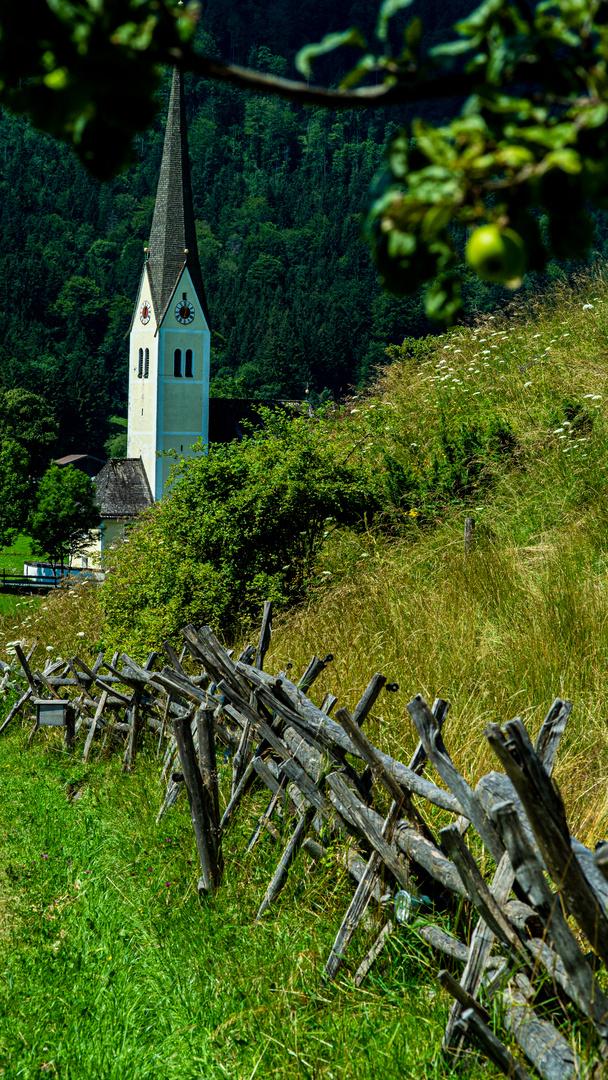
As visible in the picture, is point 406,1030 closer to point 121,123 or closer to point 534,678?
point 534,678

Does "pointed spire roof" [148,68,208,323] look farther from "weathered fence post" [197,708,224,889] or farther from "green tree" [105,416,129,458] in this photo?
"weathered fence post" [197,708,224,889]

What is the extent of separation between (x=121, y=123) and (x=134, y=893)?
4.67 m

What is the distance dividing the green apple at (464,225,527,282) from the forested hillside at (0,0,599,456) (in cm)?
6781

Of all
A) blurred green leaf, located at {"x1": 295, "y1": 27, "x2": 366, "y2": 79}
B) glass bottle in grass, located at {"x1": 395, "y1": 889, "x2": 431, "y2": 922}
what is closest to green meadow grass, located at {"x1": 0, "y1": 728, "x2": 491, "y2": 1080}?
glass bottle in grass, located at {"x1": 395, "y1": 889, "x2": 431, "y2": 922}

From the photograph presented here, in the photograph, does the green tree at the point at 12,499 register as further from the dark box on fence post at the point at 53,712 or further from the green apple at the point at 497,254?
the green apple at the point at 497,254

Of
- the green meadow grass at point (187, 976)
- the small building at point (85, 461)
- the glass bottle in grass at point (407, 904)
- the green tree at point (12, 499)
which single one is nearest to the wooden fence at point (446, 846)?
the glass bottle in grass at point (407, 904)

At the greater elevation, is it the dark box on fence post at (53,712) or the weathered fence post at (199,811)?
the weathered fence post at (199,811)

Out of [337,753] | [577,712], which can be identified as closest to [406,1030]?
[337,753]

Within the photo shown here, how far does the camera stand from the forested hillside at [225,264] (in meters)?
101

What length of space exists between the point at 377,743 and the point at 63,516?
1937 inches

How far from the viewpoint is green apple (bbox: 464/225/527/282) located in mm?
1003

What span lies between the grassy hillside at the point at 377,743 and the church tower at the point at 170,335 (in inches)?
2032

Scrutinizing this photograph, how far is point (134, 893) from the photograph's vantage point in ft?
17.0

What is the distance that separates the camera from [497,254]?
100 cm
